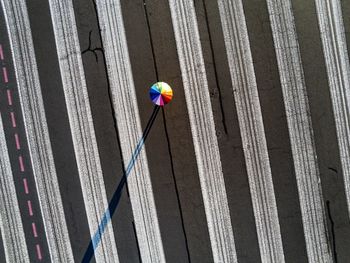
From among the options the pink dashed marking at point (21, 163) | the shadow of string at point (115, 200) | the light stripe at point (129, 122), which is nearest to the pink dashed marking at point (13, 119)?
the pink dashed marking at point (21, 163)

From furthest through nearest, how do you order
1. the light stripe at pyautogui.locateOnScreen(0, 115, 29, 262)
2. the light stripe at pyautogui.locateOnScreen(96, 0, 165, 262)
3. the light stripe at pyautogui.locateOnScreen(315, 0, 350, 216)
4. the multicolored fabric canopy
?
the light stripe at pyautogui.locateOnScreen(0, 115, 29, 262) → the light stripe at pyautogui.locateOnScreen(96, 0, 165, 262) → the light stripe at pyautogui.locateOnScreen(315, 0, 350, 216) → the multicolored fabric canopy

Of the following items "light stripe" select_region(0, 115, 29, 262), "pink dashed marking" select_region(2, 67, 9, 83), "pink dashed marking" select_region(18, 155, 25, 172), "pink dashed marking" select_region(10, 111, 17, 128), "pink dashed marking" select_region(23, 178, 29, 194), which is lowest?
"light stripe" select_region(0, 115, 29, 262)

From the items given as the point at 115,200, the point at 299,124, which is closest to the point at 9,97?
the point at 115,200

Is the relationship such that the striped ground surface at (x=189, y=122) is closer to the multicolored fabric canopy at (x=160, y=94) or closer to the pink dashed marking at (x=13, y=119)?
the pink dashed marking at (x=13, y=119)

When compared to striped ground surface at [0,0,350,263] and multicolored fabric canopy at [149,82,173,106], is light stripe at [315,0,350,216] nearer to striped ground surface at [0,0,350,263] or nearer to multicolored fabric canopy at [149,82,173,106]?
striped ground surface at [0,0,350,263]

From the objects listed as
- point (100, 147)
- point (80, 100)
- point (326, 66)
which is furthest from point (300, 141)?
point (80, 100)

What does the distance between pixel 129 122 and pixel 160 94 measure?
1.22 meters

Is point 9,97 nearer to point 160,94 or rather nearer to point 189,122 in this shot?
point 160,94

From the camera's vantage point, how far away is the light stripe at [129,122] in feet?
30.3

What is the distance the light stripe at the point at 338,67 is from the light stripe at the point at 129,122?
5216 millimetres

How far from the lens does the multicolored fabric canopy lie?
8781 millimetres

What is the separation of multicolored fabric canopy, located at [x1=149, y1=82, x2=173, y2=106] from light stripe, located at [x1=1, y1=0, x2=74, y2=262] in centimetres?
308

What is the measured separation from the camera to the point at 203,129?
30.4ft

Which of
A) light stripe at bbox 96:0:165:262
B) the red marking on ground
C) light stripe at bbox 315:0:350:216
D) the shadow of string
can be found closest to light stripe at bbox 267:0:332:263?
light stripe at bbox 315:0:350:216
